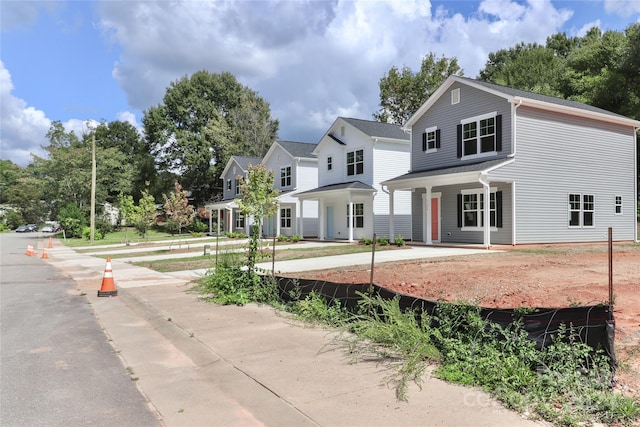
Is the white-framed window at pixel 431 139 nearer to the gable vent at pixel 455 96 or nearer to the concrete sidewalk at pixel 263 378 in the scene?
the gable vent at pixel 455 96

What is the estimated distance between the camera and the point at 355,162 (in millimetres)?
28422

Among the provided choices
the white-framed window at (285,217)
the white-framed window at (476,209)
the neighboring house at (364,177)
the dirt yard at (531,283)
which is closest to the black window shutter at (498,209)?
the white-framed window at (476,209)

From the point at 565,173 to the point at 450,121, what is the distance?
5606mm

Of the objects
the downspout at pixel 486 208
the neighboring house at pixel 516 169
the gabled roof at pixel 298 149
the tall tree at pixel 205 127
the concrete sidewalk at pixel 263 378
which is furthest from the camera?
the tall tree at pixel 205 127

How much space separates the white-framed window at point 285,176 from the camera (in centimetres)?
3556

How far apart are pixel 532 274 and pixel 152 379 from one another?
819cm

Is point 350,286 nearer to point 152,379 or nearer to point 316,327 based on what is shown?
point 316,327

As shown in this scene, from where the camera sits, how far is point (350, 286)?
23.4ft

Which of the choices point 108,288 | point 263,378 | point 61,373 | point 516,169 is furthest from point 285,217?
point 263,378

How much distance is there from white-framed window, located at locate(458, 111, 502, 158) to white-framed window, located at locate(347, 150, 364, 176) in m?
7.38

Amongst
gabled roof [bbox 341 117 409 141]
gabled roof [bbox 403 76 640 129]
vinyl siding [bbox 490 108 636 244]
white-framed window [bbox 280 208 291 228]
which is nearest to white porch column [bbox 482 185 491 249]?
vinyl siding [bbox 490 108 636 244]

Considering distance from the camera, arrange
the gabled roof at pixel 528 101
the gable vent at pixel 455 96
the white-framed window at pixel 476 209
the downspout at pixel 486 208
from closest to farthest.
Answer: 1. the downspout at pixel 486 208
2. the gabled roof at pixel 528 101
3. the white-framed window at pixel 476 209
4. the gable vent at pixel 455 96

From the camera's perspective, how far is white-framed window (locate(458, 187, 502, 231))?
66.0ft

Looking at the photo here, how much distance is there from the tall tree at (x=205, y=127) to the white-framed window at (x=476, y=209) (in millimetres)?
34666
